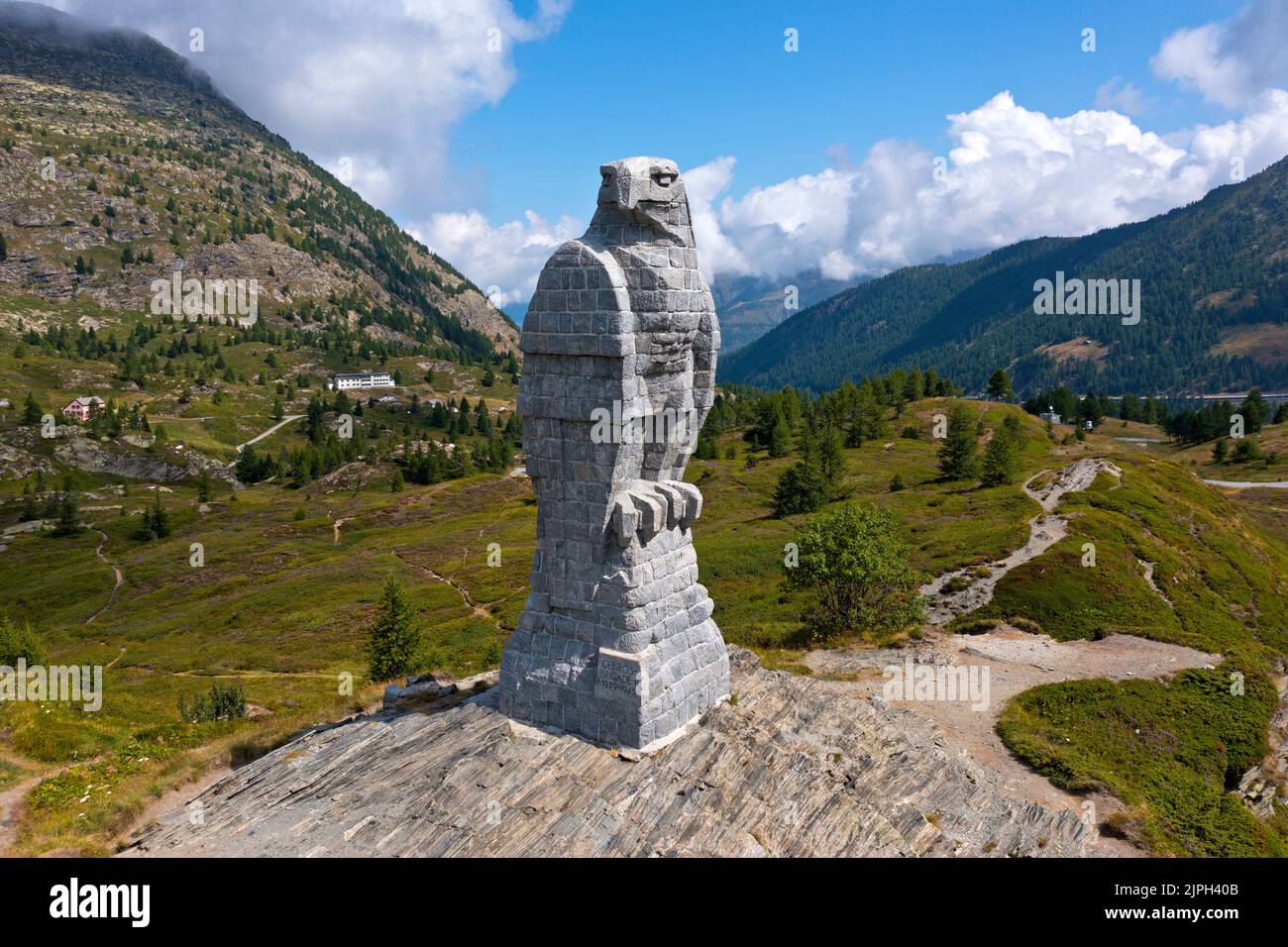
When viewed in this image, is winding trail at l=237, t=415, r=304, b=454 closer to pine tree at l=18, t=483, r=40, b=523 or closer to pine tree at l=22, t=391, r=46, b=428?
pine tree at l=22, t=391, r=46, b=428

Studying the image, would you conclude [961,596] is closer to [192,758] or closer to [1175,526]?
[1175,526]

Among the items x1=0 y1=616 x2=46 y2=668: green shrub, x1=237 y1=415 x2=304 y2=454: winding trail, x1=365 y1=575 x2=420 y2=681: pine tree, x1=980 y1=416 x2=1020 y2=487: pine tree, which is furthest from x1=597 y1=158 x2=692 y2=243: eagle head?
x1=237 y1=415 x2=304 y2=454: winding trail

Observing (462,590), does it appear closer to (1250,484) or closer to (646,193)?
(646,193)

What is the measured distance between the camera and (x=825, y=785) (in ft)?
62.3

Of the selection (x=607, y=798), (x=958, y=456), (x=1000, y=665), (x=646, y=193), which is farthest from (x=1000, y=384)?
(x=607, y=798)

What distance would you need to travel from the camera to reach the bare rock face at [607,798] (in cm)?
1692

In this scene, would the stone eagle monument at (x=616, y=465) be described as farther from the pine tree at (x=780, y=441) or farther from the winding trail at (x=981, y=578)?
the pine tree at (x=780, y=441)

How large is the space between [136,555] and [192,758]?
3485 inches

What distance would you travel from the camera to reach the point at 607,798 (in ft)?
58.5

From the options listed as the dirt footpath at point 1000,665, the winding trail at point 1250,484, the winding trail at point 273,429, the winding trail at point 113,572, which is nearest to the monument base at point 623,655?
the dirt footpath at point 1000,665

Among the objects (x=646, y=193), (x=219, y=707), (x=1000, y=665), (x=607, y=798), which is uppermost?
(x=646, y=193)

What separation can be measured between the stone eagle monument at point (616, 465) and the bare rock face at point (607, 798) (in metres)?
1.19

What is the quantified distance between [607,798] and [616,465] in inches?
304

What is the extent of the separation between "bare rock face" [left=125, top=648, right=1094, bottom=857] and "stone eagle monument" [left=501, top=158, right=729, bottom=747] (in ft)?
3.91
